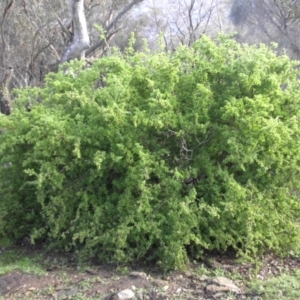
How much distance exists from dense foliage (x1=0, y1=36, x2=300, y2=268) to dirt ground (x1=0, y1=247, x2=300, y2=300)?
17 centimetres

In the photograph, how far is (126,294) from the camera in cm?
418

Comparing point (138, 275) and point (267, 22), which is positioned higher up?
point (267, 22)

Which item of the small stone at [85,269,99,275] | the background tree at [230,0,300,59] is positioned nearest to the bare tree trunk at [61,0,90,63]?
the small stone at [85,269,99,275]

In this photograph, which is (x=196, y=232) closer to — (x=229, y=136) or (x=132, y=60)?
(x=229, y=136)

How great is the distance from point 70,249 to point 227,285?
2.06m

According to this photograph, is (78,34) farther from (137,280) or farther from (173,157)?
(137,280)

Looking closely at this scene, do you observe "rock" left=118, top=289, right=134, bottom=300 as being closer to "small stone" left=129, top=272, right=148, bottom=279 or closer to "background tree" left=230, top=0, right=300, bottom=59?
"small stone" left=129, top=272, right=148, bottom=279

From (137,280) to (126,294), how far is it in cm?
33

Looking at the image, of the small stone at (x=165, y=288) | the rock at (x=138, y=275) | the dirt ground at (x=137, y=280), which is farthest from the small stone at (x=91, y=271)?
the small stone at (x=165, y=288)

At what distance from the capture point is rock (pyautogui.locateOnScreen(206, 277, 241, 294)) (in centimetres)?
425

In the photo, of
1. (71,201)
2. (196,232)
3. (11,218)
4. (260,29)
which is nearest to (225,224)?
(196,232)

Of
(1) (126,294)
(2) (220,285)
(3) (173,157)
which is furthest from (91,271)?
(3) (173,157)

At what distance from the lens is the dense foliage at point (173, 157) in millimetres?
4750

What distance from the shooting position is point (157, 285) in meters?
4.43
